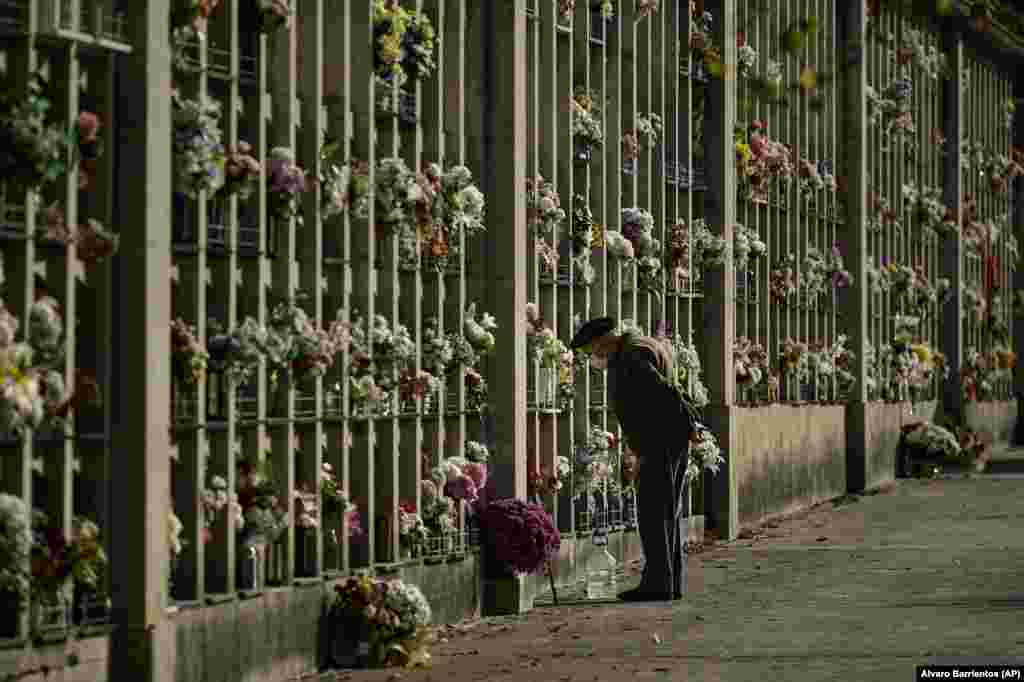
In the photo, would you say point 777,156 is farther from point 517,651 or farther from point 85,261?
point 85,261

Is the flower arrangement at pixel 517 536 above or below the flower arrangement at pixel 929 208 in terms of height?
below

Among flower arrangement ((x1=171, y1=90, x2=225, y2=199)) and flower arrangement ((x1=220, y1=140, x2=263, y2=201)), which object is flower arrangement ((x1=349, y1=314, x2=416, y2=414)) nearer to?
flower arrangement ((x1=220, y1=140, x2=263, y2=201))

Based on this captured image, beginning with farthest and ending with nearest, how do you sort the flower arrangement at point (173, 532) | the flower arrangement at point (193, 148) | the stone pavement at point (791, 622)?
1. the stone pavement at point (791, 622)
2. the flower arrangement at point (193, 148)
3. the flower arrangement at point (173, 532)

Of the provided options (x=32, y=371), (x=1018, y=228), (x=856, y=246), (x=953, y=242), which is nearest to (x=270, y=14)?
(x=32, y=371)

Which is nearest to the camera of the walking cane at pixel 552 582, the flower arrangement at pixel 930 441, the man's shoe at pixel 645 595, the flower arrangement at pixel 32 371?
the flower arrangement at pixel 32 371

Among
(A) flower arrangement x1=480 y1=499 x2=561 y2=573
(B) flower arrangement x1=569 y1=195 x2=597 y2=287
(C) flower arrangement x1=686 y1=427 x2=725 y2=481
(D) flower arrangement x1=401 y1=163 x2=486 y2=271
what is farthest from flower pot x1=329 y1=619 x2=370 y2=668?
(C) flower arrangement x1=686 y1=427 x2=725 y2=481

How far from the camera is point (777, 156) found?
85.8 ft

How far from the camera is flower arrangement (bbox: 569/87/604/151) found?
63.4 ft

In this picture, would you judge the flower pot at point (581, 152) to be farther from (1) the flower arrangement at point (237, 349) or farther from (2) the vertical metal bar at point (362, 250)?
(1) the flower arrangement at point (237, 349)

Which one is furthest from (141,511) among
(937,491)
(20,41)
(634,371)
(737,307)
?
(937,491)

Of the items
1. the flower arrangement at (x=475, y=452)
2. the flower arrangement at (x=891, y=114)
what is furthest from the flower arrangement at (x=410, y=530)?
the flower arrangement at (x=891, y=114)

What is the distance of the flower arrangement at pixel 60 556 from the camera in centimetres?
1077

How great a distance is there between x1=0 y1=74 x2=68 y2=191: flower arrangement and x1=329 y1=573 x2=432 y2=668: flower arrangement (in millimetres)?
3899

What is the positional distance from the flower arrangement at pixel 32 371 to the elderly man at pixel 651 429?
7103 mm
